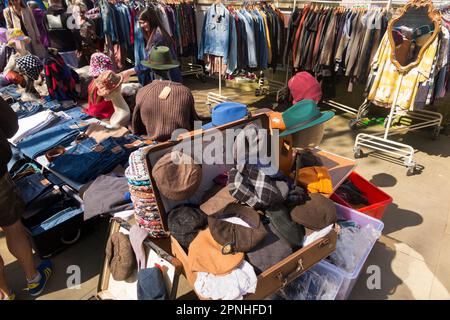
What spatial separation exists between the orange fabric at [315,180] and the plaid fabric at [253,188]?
1.37ft

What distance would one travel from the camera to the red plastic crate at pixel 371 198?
2584 mm

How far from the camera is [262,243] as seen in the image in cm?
174

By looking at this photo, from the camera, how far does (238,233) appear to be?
1690 millimetres

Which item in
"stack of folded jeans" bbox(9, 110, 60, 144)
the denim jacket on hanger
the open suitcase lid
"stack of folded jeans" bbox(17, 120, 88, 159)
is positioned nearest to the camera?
the open suitcase lid

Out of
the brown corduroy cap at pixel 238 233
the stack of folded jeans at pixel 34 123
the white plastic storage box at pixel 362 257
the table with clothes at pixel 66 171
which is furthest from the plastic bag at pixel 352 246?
the stack of folded jeans at pixel 34 123

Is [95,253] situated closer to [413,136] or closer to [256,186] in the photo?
[256,186]

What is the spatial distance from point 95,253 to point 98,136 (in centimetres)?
118

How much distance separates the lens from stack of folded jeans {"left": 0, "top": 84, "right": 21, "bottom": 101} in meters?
4.21

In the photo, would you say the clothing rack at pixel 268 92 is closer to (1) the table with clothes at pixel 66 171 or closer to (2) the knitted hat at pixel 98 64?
(2) the knitted hat at pixel 98 64

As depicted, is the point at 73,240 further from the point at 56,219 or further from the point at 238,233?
the point at 238,233

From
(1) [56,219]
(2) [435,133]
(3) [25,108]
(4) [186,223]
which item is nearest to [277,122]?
(4) [186,223]

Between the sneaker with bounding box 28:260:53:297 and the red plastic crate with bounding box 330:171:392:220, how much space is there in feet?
8.13

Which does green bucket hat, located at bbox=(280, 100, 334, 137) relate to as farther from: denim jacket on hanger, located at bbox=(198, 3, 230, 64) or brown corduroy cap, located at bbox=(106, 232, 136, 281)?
denim jacket on hanger, located at bbox=(198, 3, 230, 64)

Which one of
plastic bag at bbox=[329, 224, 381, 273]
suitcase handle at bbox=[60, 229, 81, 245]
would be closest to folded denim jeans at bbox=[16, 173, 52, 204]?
suitcase handle at bbox=[60, 229, 81, 245]
